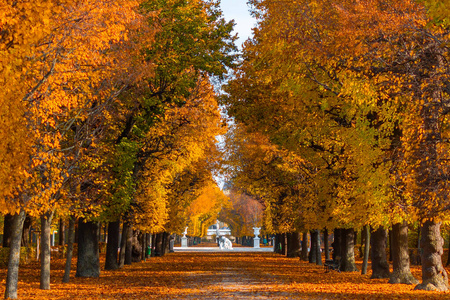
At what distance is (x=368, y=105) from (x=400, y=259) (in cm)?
752

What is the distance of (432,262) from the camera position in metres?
20.6

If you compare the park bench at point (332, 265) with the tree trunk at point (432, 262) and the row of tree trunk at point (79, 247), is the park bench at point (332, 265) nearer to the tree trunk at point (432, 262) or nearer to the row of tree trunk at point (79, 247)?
the tree trunk at point (432, 262)

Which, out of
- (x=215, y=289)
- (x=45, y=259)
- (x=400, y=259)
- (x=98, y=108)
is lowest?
(x=215, y=289)

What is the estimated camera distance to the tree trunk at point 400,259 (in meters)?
22.8

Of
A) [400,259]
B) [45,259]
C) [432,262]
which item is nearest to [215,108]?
[400,259]

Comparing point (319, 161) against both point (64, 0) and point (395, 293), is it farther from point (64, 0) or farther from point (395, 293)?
point (64, 0)

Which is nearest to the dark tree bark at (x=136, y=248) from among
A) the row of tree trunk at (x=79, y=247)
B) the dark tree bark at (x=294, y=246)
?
the row of tree trunk at (x=79, y=247)

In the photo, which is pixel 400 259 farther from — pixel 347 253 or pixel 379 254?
pixel 347 253

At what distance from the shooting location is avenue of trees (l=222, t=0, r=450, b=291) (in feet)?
49.5

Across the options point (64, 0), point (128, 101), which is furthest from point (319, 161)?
point (64, 0)

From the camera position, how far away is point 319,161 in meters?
27.6

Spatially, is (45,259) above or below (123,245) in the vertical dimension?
below

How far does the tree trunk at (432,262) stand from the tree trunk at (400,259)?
72.4 inches

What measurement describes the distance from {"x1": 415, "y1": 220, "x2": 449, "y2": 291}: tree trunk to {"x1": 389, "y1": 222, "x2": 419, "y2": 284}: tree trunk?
184 cm
